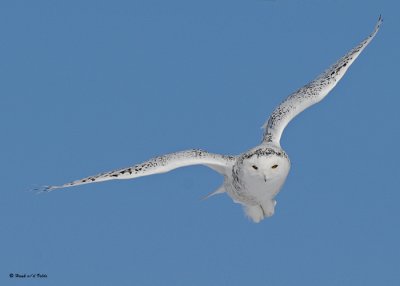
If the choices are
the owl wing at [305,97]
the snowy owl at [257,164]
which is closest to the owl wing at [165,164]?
the snowy owl at [257,164]

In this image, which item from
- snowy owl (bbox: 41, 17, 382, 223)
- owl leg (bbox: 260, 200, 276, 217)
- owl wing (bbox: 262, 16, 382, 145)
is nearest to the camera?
snowy owl (bbox: 41, 17, 382, 223)

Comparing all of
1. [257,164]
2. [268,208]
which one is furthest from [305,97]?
[257,164]

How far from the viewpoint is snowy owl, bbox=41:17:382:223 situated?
24.7 m

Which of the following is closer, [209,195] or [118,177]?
[118,177]

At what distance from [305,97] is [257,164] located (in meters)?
4.22

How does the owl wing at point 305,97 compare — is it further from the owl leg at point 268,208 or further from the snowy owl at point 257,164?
the owl leg at point 268,208

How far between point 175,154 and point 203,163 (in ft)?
2.55

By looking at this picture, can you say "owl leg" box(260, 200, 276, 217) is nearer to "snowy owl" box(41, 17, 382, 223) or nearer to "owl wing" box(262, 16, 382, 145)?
"snowy owl" box(41, 17, 382, 223)

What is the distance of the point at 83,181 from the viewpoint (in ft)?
81.0

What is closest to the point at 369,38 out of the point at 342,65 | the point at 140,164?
the point at 342,65

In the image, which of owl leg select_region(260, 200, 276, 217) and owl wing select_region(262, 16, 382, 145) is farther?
owl wing select_region(262, 16, 382, 145)

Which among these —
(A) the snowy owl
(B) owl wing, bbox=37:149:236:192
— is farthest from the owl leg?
(B) owl wing, bbox=37:149:236:192

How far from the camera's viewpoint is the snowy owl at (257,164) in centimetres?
2469

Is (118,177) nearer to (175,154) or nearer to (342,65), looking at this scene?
(175,154)
